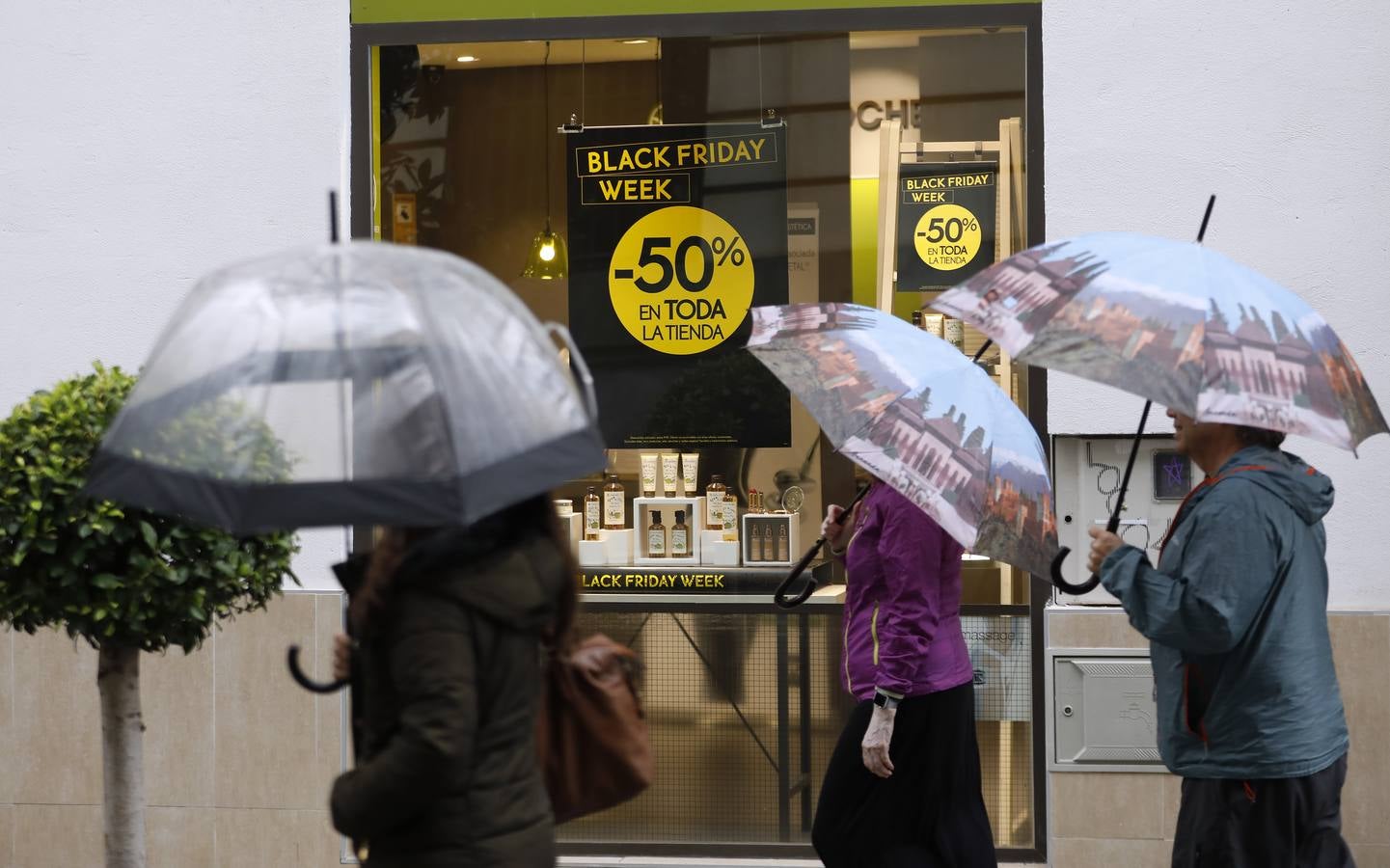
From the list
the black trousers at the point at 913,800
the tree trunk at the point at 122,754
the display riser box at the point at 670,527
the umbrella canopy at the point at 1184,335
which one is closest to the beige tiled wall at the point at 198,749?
the display riser box at the point at 670,527

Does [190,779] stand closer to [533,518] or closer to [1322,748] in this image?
[533,518]

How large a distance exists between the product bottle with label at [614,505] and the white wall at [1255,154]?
187 centimetres

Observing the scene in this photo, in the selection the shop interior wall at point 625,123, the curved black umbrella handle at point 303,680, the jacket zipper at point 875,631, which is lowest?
the jacket zipper at point 875,631

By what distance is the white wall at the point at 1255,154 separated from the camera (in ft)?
20.9

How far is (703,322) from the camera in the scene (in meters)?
6.87

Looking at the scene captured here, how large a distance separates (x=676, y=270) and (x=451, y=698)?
168 inches

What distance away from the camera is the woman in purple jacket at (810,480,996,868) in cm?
491

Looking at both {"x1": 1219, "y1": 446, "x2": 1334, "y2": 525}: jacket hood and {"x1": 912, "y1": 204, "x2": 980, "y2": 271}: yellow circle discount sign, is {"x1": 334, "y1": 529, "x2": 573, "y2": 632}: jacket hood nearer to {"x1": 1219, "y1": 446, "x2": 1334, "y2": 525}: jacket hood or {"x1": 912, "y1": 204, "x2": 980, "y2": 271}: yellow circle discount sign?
{"x1": 1219, "y1": 446, "x2": 1334, "y2": 525}: jacket hood

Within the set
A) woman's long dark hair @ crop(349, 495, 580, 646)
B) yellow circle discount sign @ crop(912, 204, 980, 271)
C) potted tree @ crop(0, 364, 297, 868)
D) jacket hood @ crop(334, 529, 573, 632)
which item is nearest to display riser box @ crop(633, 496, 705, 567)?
yellow circle discount sign @ crop(912, 204, 980, 271)

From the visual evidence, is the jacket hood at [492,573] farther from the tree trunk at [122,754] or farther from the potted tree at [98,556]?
the tree trunk at [122,754]


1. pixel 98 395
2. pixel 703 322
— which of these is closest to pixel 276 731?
pixel 703 322

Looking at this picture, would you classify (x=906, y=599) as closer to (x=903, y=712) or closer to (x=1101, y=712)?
(x=903, y=712)

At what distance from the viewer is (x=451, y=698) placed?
111 inches

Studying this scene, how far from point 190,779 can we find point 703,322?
2.95 m
